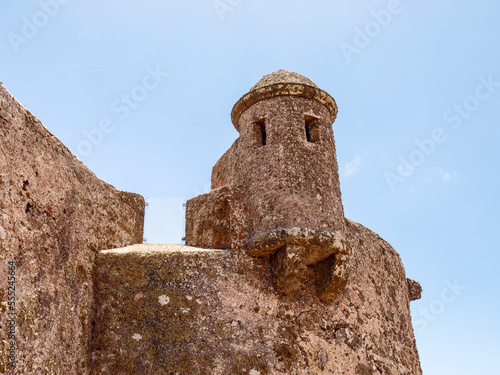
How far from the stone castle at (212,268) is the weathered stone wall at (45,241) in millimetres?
16

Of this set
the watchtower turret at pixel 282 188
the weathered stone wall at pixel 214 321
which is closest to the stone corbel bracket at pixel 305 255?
the watchtower turret at pixel 282 188

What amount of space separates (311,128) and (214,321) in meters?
3.02

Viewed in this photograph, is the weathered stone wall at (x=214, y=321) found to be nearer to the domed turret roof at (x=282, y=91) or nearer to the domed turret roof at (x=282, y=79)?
the domed turret roof at (x=282, y=91)

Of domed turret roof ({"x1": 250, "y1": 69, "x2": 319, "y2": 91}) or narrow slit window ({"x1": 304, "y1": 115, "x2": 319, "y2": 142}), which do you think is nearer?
narrow slit window ({"x1": 304, "y1": 115, "x2": 319, "y2": 142})

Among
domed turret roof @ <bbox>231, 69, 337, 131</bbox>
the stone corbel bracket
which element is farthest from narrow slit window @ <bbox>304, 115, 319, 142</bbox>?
the stone corbel bracket

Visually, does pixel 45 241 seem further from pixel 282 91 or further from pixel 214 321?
pixel 282 91

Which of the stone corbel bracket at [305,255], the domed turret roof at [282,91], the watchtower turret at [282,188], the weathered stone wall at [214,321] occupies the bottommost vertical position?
the weathered stone wall at [214,321]

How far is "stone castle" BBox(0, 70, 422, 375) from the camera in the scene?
14.5 ft

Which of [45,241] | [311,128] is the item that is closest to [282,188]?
[311,128]

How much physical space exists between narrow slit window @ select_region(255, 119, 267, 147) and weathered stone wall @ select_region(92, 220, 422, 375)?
177 cm

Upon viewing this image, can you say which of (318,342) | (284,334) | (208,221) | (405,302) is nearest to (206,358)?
(284,334)

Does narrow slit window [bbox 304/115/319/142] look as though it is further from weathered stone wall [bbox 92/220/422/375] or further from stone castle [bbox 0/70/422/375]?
weathered stone wall [bbox 92/220/422/375]

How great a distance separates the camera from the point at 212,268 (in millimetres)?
5586

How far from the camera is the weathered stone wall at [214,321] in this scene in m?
5.02
